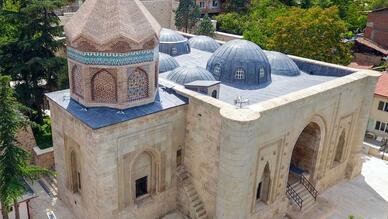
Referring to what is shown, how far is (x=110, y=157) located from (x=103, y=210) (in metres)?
2.59

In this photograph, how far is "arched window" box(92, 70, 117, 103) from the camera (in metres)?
17.3

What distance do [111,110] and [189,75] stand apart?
17.4ft

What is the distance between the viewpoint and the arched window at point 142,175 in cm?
1842

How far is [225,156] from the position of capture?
16.8 metres

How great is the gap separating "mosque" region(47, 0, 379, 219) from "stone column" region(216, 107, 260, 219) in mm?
47

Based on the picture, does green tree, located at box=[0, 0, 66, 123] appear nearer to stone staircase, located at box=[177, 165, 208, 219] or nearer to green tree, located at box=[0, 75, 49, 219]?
green tree, located at box=[0, 75, 49, 219]

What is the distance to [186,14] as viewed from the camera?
4825 centimetres

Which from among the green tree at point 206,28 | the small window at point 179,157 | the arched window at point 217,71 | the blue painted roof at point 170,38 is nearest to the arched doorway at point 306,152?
the arched window at point 217,71

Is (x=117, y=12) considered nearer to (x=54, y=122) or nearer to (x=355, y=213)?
(x=54, y=122)

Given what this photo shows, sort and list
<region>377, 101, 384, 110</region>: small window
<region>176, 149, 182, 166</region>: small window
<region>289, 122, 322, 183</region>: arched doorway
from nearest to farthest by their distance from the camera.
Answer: <region>176, 149, 182, 166</region>: small window
<region>289, 122, 322, 183</region>: arched doorway
<region>377, 101, 384, 110</region>: small window

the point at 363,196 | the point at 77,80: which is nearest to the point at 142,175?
the point at 77,80

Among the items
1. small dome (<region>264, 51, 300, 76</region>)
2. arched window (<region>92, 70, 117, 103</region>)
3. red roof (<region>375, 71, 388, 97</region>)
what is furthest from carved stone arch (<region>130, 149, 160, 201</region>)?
red roof (<region>375, 71, 388, 97</region>)

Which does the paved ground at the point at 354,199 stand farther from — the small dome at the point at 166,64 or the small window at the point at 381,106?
the small dome at the point at 166,64

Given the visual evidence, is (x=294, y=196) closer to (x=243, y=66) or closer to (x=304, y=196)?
(x=304, y=196)
